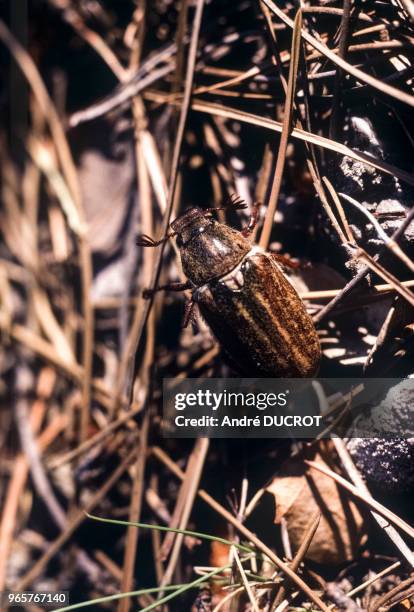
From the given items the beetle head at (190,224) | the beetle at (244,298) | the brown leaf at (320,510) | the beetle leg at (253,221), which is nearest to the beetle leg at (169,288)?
the beetle at (244,298)

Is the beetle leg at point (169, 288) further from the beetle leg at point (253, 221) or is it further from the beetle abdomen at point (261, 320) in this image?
the beetle leg at point (253, 221)

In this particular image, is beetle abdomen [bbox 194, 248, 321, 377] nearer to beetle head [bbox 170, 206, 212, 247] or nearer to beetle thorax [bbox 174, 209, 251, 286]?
beetle thorax [bbox 174, 209, 251, 286]

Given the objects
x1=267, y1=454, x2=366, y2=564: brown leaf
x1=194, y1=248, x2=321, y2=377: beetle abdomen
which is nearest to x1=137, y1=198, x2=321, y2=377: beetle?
x1=194, y1=248, x2=321, y2=377: beetle abdomen

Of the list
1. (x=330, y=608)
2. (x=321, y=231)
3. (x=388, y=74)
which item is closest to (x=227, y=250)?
(x=321, y=231)

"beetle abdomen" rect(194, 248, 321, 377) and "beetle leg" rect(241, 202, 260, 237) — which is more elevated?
"beetle leg" rect(241, 202, 260, 237)

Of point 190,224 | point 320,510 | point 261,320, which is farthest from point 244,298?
point 320,510

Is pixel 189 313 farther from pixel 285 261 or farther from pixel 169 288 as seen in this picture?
pixel 285 261

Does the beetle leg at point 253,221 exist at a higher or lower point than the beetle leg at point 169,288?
higher
